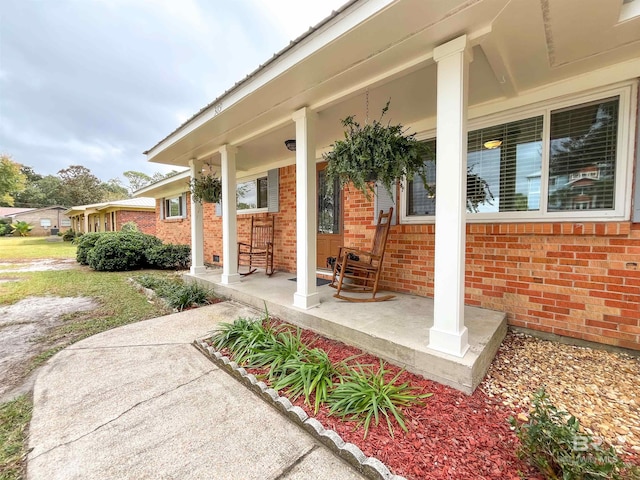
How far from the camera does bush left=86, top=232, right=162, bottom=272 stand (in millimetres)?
7367

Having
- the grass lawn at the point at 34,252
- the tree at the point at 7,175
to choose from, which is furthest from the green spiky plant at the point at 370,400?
the tree at the point at 7,175

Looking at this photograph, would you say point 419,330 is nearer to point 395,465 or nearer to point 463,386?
point 463,386

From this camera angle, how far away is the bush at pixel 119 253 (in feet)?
24.2

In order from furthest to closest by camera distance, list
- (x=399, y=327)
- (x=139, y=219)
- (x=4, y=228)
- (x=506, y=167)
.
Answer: (x=4, y=228)
(x=139, y=219)
(x=506, y=167)
(x=399, y=327)

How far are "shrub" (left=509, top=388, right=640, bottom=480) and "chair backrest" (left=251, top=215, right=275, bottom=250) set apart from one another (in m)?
5.00

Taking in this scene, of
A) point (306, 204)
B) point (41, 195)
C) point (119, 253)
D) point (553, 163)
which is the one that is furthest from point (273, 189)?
point (41, 195)

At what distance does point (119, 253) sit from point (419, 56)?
845cm

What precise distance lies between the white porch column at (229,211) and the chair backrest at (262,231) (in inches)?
47.1

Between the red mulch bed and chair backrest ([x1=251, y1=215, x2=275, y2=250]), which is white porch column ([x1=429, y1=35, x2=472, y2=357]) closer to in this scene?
the red mulch bed

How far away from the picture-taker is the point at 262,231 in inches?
243

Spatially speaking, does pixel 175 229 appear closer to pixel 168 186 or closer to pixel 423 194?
pixel 168 186

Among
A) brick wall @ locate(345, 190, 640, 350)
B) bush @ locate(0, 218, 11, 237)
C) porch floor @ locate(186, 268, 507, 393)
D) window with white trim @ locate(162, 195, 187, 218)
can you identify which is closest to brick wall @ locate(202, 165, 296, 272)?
porch floor @ locate(186, 268, 507, 393)

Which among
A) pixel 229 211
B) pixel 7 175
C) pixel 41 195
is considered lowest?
pixel 229 211

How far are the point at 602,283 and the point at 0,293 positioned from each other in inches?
361
